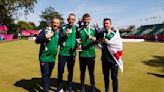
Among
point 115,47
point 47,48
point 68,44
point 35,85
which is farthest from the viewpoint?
point 35,85

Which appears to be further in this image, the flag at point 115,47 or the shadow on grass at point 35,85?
the shadow on grass at point 35,85

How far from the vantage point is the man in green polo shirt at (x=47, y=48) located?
9352 millimetres

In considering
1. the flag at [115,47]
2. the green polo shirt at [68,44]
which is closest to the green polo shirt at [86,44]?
the green polo shirt at [68,44]

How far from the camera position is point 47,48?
9531 mm

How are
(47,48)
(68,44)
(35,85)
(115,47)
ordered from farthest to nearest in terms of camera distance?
(35,85)
(68,44)
(115,47)
(47,48)

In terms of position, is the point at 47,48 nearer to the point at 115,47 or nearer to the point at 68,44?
the point at 68,44

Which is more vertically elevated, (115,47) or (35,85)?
(115,47)

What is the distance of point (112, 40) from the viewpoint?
966 centimetres

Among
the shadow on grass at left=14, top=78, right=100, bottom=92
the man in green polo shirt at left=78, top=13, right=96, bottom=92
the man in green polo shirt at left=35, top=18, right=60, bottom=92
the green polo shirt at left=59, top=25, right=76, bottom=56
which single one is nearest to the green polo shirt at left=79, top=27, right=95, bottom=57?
the man in green polo shirt at left=78, top=13, right=96, bottom=92

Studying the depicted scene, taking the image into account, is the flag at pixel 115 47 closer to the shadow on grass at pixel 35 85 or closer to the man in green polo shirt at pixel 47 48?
the man in green polo shirt at pixel 47 48

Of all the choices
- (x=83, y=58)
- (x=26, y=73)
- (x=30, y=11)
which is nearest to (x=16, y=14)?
(x=30, y=11)

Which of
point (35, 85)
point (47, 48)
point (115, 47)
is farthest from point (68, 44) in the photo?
point (35, 85)

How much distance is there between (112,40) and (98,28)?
636 millimetres

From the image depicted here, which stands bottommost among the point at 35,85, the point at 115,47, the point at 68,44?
the point at 35,85
